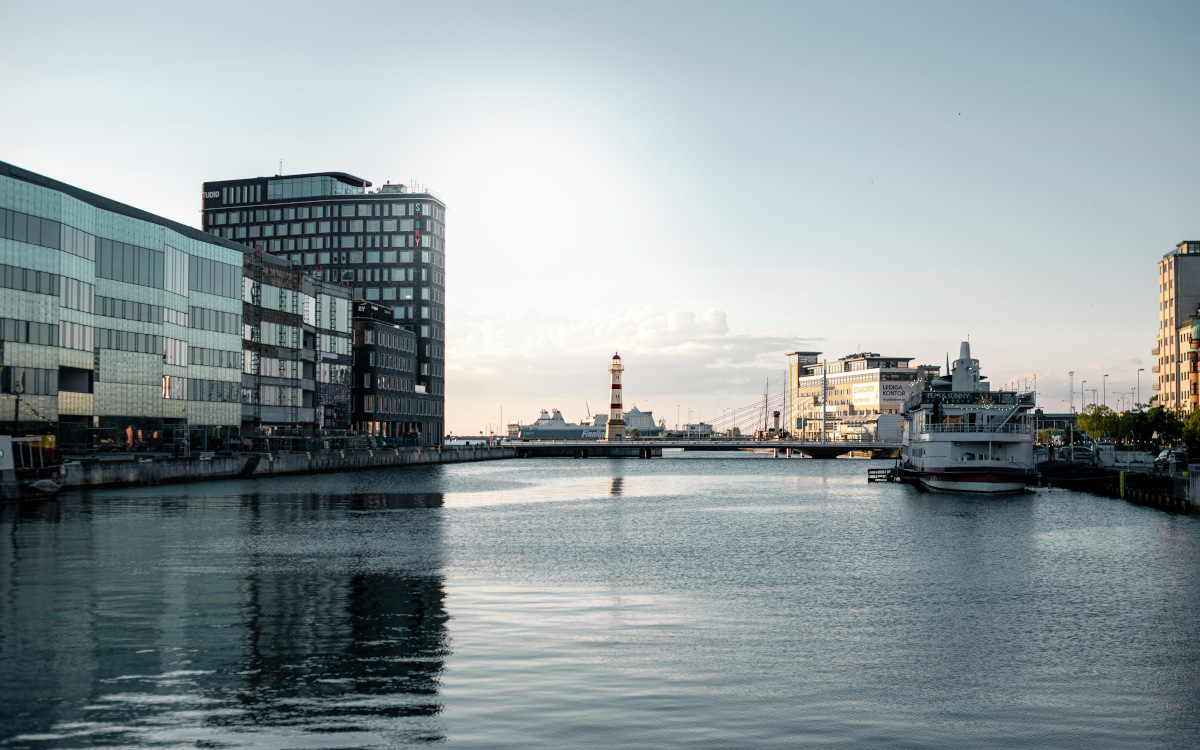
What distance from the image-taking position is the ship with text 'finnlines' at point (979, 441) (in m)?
99.1

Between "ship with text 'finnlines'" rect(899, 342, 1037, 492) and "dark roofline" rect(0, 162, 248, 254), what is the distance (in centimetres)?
8539

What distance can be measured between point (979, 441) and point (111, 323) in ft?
283

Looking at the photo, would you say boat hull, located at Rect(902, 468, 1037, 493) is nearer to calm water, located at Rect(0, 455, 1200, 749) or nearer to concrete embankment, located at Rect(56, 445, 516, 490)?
calm water, located at Rect(0, 455, 1200, 749)

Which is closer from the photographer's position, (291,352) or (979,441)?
(979,441)

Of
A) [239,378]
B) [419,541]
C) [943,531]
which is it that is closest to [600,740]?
[419,541]

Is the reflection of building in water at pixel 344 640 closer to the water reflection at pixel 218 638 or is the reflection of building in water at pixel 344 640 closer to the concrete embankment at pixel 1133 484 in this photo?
the water reflection at pixel 218 638

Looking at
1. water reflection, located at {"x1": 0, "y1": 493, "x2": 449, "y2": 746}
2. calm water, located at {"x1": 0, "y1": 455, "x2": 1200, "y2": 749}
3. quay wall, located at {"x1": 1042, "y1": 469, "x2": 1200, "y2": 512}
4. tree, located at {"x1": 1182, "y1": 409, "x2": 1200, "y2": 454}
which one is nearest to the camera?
water reflection, located at {"x1": 0, "y1": 493, "x2": 449, "y2": 746}

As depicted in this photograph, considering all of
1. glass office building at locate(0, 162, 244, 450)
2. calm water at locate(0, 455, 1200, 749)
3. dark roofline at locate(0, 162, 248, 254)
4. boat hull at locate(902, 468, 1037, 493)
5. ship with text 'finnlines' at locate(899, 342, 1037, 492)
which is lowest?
calm water at locate(0, 455, 1200, 749)

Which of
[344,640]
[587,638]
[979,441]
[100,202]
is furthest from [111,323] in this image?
[587,638]

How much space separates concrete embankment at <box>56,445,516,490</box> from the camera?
9194 cm

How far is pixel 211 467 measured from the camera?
113312 millimetres

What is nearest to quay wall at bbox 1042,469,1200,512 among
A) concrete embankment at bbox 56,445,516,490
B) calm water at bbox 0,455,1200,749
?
calm water at bbox 0,455,1200,749

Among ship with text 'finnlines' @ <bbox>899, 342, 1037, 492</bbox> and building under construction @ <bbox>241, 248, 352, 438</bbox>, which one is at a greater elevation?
building under construction @ <bbox>241, 248, 352, 438</bbox>

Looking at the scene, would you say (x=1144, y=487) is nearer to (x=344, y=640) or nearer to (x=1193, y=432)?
(x=1193, y=432)
